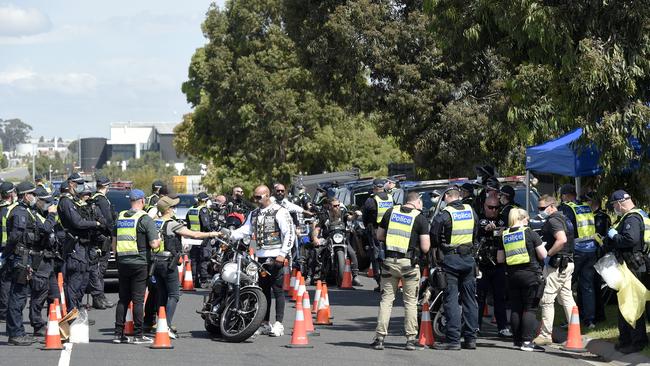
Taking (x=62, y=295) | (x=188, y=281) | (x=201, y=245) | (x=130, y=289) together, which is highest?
(x=201, y=245)

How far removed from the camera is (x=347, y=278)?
2172cm

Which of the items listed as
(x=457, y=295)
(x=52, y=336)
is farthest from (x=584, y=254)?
(x=52, y=336)

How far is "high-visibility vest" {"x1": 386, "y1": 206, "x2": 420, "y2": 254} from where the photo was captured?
1323 centimetres

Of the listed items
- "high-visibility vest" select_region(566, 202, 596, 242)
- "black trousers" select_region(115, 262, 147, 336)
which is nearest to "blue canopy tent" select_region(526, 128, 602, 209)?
"high-visibility vest" select_region(566, 202, 596, 242)

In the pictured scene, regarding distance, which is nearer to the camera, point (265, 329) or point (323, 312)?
point (265, 329)

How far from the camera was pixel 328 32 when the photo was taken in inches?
1257

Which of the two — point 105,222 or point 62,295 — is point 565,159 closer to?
point 105,222

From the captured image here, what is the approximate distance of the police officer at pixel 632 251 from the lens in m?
12.6

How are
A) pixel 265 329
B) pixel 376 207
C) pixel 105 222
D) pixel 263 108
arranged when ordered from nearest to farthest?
pixel 265 329 → pixel 105 222 → pixel 376 207 → pixel 263 108

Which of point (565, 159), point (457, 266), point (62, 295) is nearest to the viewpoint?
point (457, 266)

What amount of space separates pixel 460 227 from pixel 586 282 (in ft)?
8.42

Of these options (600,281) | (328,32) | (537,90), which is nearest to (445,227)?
(600,281)

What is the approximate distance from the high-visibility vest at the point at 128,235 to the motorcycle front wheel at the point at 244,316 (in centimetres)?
137

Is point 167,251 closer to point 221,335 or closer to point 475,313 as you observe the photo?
point 221,335
